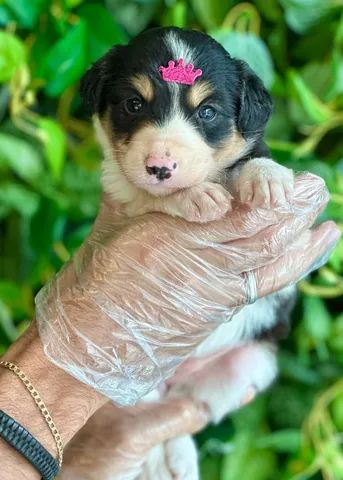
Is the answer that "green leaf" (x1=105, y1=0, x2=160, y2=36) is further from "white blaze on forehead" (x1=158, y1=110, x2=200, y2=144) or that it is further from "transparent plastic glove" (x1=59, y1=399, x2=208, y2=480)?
"transparent plastic glove" (x1=59, y1=399, x2=208, y2=480)

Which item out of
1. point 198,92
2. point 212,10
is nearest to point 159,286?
point 198,92

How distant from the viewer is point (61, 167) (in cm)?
251

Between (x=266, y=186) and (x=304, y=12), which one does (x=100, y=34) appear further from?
(x=266, y=186)

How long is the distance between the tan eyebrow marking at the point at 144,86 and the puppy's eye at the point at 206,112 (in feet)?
0.36

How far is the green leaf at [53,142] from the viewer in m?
2.41

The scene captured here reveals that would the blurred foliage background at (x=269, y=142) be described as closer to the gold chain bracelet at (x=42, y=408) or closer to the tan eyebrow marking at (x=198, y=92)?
the tan eyebrow marking at (x=198, y=92)

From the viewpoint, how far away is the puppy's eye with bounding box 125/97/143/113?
1.58 m

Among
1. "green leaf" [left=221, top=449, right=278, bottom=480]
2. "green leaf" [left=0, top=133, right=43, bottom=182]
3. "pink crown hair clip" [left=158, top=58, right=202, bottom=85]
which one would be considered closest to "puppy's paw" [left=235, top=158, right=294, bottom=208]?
"pink crown hair clip" [left=158, top=58, right=202, bottom=85]

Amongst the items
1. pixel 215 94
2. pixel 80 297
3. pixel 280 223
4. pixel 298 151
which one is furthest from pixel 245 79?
pixel 298 151

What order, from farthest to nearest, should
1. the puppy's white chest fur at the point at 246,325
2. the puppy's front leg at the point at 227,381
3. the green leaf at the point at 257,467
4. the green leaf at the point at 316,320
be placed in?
1. the green leaf at the point at 257,467
2. the green leaf at the point at 316,320
3. the puppy's front leg at the point at 227,381
4. the puppy's white chest fur at the point at 246,325

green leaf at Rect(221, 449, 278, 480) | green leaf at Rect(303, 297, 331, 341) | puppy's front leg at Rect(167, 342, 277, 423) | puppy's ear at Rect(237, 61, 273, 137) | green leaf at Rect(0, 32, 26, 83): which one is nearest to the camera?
puppy's ear at Rect(237, 61, 273, 137)

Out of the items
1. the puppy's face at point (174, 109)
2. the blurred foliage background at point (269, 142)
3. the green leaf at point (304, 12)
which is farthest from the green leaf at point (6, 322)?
the green leaf at point (304, 12)

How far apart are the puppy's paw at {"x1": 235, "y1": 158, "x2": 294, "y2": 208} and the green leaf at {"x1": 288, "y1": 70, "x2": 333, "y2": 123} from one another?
2.68 ft

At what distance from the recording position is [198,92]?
5.07 feet
